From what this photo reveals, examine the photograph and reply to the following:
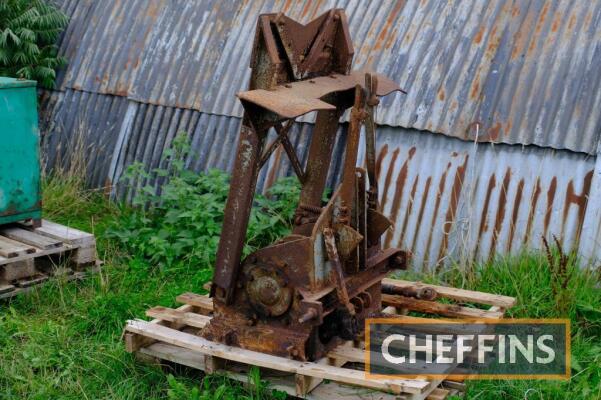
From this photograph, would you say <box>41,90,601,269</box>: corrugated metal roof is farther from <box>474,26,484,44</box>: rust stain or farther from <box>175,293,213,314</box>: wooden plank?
<box>175,293,213,314</box>: wooden plank

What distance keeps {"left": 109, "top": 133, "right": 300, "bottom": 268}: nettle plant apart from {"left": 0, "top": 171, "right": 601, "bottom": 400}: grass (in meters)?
0.13

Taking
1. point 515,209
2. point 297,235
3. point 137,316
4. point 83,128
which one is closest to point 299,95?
point 297,235

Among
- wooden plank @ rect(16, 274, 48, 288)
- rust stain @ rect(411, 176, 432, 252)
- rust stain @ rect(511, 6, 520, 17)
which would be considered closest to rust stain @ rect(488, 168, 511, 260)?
rust stain @ rect(411, 176, 432, 252)

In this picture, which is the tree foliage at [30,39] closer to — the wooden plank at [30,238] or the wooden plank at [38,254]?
the wooden plank at [30,238]

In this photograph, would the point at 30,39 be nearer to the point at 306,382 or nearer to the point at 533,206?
the point at 533,206

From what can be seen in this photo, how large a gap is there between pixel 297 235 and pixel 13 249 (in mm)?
2685

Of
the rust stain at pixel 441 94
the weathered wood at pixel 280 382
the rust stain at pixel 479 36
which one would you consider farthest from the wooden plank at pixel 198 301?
the rust stain at pixel 479 36

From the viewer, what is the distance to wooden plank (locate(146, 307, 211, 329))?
596 centimetres

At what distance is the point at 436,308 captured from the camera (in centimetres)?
613

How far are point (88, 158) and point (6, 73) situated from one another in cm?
144

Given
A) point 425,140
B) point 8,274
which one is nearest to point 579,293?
point 425,140

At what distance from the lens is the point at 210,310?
20.6 ft

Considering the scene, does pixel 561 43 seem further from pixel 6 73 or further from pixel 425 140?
pixel 6 73

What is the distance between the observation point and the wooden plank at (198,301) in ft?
20.6
